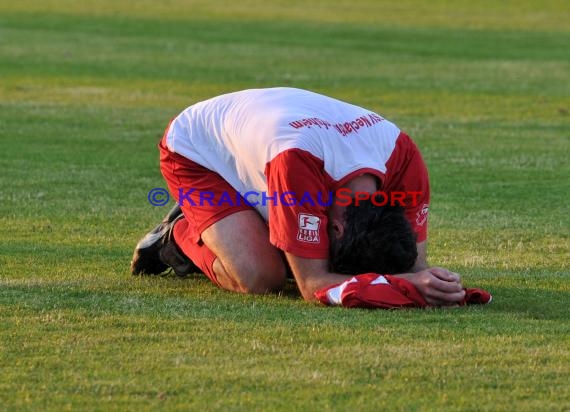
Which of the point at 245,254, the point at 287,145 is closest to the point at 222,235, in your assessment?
the point at 245,254

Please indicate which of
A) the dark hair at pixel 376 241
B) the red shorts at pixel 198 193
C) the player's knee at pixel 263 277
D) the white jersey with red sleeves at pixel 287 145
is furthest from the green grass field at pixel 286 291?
the white jersey with red sleeves at pixel 287 145

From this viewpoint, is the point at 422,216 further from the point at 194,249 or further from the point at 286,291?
the point at 194,249

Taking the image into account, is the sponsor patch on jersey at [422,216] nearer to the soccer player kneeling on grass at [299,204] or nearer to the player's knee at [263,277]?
the soccer player kneeling on grass at [299,204]

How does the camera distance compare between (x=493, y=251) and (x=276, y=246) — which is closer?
(x=276, y=246)

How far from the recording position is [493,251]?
30.2 feet

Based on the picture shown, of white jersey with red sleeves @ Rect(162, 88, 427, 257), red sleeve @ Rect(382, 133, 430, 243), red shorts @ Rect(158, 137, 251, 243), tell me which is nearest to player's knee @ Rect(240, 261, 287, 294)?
white jersey with red sleeves @ Rect(162, 88, 427, 257)

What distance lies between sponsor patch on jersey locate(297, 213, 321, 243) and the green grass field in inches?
14.7

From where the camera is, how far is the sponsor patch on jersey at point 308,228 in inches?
272

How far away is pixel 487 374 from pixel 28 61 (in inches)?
760

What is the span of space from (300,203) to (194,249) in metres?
1.30

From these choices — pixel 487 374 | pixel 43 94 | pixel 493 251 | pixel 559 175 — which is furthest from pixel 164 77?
pixel 487 374

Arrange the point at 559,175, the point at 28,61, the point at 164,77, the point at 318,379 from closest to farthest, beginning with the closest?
the point at 318,379
the point at 559,175
the point at 164,77
the point at 28,61

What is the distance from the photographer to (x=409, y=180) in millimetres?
7613

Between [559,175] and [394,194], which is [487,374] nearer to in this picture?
[394,194]
